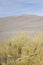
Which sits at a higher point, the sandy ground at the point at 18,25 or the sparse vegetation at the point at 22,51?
the sparse vegetation at the point at 22,51

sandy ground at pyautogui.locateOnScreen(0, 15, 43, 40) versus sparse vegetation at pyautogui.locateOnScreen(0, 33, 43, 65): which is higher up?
sparse vegetation at pyautogui.locateOnScreen(0, 33, 43, 65)

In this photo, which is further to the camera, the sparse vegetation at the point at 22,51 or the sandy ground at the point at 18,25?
the sandy ground at the point at 18,25

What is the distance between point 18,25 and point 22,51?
19.2 ft

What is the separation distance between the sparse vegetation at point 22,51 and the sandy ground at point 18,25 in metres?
1.46

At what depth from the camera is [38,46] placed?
7.54 meters

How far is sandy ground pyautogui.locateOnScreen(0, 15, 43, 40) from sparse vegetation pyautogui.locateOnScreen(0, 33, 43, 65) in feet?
4.78

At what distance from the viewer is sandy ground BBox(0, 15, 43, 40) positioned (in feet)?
35.3

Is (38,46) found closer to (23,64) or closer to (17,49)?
(17,49)

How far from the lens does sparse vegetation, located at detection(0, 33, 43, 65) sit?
6.45 meters

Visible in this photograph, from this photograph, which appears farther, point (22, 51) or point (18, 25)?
point (18, 25)

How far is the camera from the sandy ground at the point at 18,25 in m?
10.8

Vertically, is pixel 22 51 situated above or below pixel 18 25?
above

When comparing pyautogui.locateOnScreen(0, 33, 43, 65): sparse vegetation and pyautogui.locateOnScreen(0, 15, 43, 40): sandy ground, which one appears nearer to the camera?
pyautogui.locateOnScreen(0, 33, 43, 65): sparse vegetation

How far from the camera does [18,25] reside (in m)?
12.9
